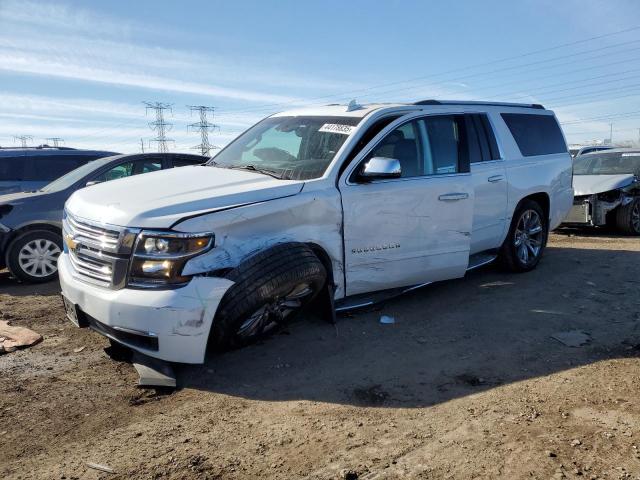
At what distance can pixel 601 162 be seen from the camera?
423 inches

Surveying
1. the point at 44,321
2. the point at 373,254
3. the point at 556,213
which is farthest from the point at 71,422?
the point at 556,213

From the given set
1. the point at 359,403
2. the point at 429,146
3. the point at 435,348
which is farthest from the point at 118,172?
the point at 359,403

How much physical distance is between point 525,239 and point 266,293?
4.03 meters

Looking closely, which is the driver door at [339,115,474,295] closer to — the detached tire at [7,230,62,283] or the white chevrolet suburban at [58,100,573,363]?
the white chevrolet suburban at [58,100,573,363]

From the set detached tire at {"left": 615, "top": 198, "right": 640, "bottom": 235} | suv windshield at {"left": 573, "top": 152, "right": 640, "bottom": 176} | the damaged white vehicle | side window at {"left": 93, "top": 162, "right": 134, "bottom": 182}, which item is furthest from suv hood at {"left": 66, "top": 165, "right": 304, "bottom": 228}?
suv windshield at {"left": 573, "top": 152, "right": 640, "bottom": 176}

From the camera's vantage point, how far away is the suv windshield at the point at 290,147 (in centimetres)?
430

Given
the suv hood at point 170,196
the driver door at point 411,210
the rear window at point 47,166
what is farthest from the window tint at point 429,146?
the rear window at point 47,166

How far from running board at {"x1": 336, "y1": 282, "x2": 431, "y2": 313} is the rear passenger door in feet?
3.62

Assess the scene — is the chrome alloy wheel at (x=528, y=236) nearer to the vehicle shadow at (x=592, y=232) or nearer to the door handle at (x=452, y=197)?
the door handle at (x=452, y=197)

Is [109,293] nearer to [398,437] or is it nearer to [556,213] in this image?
[398,437]

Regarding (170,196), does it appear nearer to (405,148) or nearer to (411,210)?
(411,210)

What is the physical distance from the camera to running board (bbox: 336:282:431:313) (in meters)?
4.37

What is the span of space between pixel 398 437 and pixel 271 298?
128 centimetres

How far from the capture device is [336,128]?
4.61 metres
